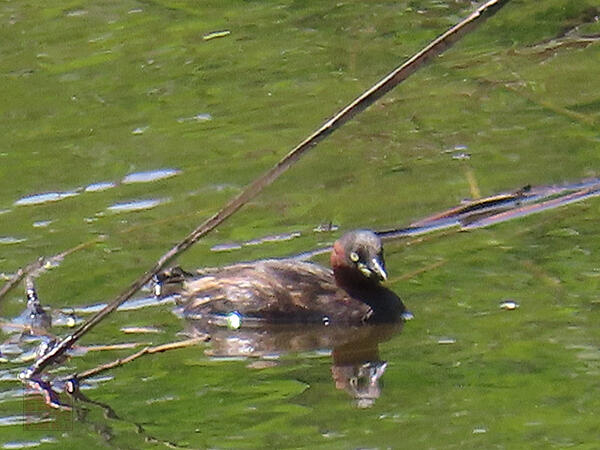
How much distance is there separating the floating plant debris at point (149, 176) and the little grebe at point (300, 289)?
197cm

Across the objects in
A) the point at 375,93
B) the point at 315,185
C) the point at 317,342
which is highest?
the point at 375,93

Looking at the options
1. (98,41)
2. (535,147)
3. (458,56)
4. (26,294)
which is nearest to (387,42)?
(458,56)

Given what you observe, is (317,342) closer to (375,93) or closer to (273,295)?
(273,295)

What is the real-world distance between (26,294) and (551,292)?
8.93 feet

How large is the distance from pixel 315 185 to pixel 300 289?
6.65ft

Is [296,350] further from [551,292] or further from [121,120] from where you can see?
[121,120]

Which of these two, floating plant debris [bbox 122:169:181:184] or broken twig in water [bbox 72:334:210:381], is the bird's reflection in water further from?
floating plant debris [bbox 122:169:181:184]

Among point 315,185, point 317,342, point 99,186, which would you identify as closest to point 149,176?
point 99,186

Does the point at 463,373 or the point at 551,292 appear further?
the point at 551,292

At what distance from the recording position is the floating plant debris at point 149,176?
11.3 meters

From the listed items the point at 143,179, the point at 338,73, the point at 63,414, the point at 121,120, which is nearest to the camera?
the point at 63,414

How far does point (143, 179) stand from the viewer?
11281 mm

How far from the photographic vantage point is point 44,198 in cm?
1102

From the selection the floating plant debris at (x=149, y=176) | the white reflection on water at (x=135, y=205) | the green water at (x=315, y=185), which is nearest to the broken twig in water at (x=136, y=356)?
the green water at (x=315, y=185)
